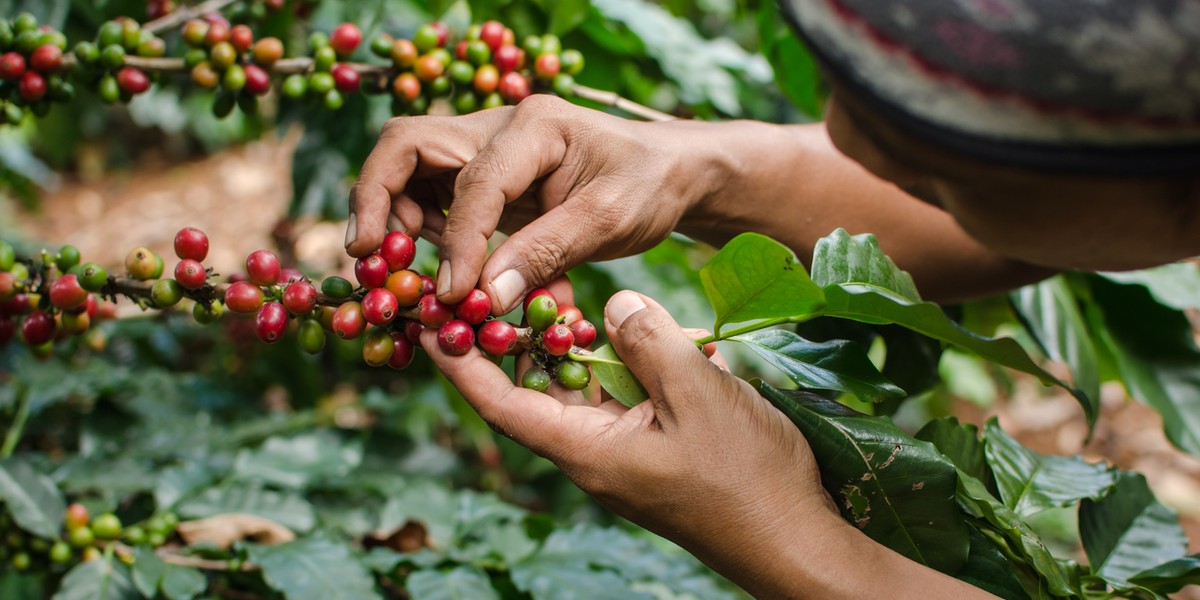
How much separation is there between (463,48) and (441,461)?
115 centimetres

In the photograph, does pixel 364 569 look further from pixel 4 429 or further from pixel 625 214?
pixel 4 429

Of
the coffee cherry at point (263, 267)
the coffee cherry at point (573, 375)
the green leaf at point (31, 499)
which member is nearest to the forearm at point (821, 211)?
the coffee cherry at point (573, 375)

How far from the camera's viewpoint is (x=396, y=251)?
41.3 inches

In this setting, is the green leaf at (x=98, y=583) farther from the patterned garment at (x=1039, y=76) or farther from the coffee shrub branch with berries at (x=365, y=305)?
the patterned garment at (x=1039, y=76)

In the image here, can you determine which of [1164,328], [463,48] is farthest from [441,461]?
[1164,328]

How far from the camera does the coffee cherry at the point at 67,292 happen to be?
3.60 ft

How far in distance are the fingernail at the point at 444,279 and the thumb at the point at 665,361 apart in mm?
219

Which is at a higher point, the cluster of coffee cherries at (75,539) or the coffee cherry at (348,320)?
the coffee cherry at (348,320)

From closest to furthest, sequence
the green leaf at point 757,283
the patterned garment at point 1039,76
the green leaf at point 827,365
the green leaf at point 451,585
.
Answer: the patterned garment at point 1039,76, the green leaf at point 757,283, the green leaf at point 827,365, the green leaf at point 451,585

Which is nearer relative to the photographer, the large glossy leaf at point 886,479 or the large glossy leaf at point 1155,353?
the large glossy leaf at point 886,479

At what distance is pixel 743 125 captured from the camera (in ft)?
4.63

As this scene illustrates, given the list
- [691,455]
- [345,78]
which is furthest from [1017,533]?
[345,78]

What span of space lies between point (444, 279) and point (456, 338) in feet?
0.25

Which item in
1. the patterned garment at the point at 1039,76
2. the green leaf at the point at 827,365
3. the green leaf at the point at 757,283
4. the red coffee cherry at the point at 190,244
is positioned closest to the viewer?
the patterned garment at the point at 1039,76
